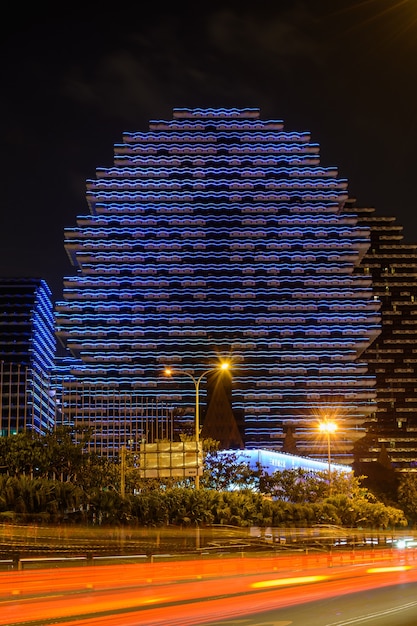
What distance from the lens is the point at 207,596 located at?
22.8m

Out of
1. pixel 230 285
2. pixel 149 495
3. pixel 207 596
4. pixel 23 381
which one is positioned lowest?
pixel 207 596

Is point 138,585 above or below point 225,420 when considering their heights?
below

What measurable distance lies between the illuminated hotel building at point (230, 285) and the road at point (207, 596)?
434 ft

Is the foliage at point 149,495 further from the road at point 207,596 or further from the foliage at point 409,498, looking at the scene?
the foliage at point 409,498

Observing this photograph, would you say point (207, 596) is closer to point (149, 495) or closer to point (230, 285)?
point (149, 495)

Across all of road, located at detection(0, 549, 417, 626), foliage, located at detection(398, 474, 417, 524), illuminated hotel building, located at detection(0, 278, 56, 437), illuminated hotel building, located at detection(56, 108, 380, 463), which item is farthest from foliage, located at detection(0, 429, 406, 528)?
illuminated hotel building, located at detection(56, 108, 380, 463)

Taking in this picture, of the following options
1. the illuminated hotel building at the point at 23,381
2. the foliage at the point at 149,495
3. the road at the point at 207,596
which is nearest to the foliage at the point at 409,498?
the foliage at the point at 149,495

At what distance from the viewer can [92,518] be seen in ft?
145

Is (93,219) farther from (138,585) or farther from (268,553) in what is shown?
(138,585)

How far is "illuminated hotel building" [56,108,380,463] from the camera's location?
6614 inches

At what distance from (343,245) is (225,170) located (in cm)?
2956

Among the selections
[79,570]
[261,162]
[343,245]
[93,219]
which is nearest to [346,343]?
[343,245]

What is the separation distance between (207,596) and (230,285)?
15466cm

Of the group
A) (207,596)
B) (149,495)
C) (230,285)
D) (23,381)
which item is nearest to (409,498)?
(230,285)
